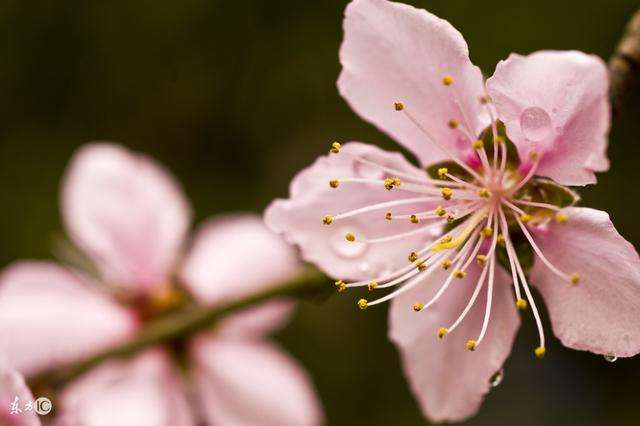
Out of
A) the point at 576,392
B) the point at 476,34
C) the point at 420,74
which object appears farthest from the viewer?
the point at 576,392

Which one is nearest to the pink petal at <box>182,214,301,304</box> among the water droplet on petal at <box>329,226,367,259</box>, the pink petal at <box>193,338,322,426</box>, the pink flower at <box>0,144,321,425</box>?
the pink flower at <box>0,144,321,425</box>

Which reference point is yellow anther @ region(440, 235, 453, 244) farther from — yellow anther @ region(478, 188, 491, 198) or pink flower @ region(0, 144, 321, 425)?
pink flower @ region(0, 144, 321, 425)

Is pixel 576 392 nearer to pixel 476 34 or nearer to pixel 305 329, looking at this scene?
pixel 305 329

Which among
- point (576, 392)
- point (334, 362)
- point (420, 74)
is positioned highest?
point (420, 74)

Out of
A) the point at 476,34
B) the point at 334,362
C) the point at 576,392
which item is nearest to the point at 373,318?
the point at 334,362

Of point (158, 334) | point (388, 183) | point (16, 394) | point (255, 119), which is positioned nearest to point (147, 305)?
point (158, 334)

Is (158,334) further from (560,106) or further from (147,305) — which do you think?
Answer: (560,106)
